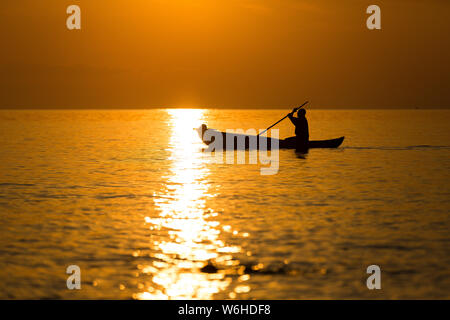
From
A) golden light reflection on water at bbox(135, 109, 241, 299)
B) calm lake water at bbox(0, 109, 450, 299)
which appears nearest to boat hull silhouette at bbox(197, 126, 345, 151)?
calm lake water at bbox(0, 109, 450, 299)

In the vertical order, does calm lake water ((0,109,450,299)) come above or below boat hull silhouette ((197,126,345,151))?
below

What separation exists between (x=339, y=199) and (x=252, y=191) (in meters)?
3.00

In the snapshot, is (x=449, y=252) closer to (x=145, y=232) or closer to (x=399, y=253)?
(x=399, y=253)

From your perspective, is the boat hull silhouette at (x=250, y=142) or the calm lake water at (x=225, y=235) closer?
the calm lake water at (x=225, y=235)

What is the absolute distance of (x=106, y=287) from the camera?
821cm

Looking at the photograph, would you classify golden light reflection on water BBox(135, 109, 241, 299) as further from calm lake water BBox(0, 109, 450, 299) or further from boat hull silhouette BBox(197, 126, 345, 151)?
boat hull silhouette BBox(197, 126, 345, 151)

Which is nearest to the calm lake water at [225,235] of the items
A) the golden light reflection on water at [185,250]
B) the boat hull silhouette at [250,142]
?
the golden light reflection on water at [185,250]

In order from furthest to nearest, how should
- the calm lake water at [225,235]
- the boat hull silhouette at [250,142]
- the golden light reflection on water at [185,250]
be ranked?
the boat hull silhouette at [250,142] → the calm lake water at [225,235] → the golden light reflection on water at [185,250]

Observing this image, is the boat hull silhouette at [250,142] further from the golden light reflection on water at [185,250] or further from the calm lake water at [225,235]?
the golden light reflection on water at [185,250]

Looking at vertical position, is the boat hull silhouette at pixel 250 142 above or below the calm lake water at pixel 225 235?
above

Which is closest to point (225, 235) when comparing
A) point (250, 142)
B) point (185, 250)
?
point (185, 250)

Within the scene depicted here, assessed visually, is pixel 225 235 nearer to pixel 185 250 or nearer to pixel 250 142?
pixel 185 250

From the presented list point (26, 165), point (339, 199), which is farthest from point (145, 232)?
point (26, 165)

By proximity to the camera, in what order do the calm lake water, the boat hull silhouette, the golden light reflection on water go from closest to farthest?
the golden light reflection on water, the calm lake water, the boat hull silhouette
